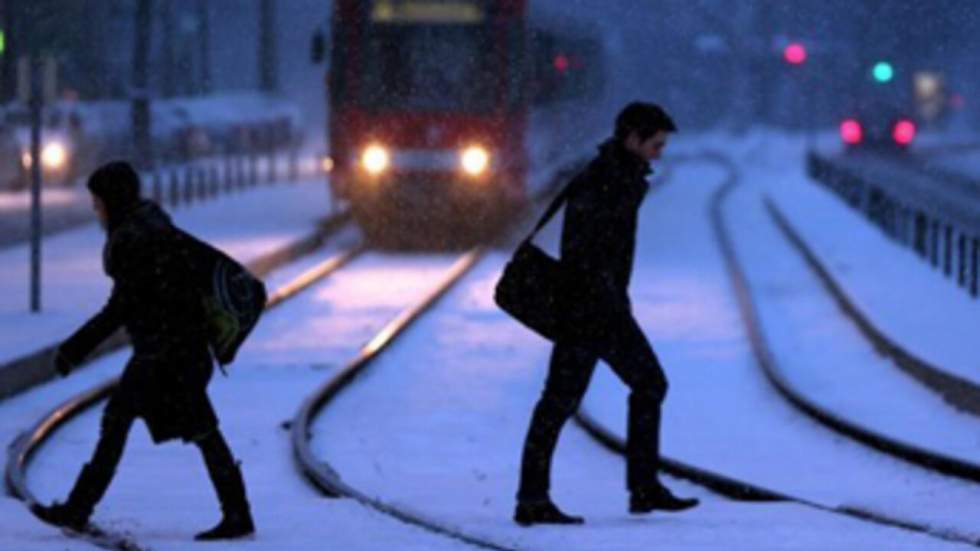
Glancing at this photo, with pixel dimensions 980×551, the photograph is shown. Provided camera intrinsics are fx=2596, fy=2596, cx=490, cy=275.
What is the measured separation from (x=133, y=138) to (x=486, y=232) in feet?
59.7

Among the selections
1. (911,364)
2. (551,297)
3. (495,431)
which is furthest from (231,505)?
(911,364)

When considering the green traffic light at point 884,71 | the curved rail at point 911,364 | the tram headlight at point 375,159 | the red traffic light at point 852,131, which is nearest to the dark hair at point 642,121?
the curved rail at point 911,364

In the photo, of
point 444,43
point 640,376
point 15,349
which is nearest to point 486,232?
point 444,43

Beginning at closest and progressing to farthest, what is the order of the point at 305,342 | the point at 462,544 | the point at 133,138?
the point at 462,544
the point at 305,342
the point at 133,138

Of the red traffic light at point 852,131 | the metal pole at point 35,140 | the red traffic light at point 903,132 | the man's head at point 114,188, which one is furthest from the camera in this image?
the red traffic light at point 903,132

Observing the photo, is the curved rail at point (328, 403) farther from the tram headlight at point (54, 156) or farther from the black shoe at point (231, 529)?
the tram headlight at point (54, 156)

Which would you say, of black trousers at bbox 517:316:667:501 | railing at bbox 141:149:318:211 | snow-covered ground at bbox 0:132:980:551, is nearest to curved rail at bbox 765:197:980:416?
snow-covered ground at bbox 0:132:980:551

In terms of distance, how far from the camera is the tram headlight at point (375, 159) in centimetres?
2886

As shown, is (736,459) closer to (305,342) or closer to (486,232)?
(305,342)

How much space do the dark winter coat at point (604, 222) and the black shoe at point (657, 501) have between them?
850mm

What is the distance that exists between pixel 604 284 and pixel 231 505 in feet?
5.18

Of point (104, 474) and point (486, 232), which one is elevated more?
point (104, 474)

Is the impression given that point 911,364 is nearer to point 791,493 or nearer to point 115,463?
point 791,493

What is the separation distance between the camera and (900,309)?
21.1 metres
